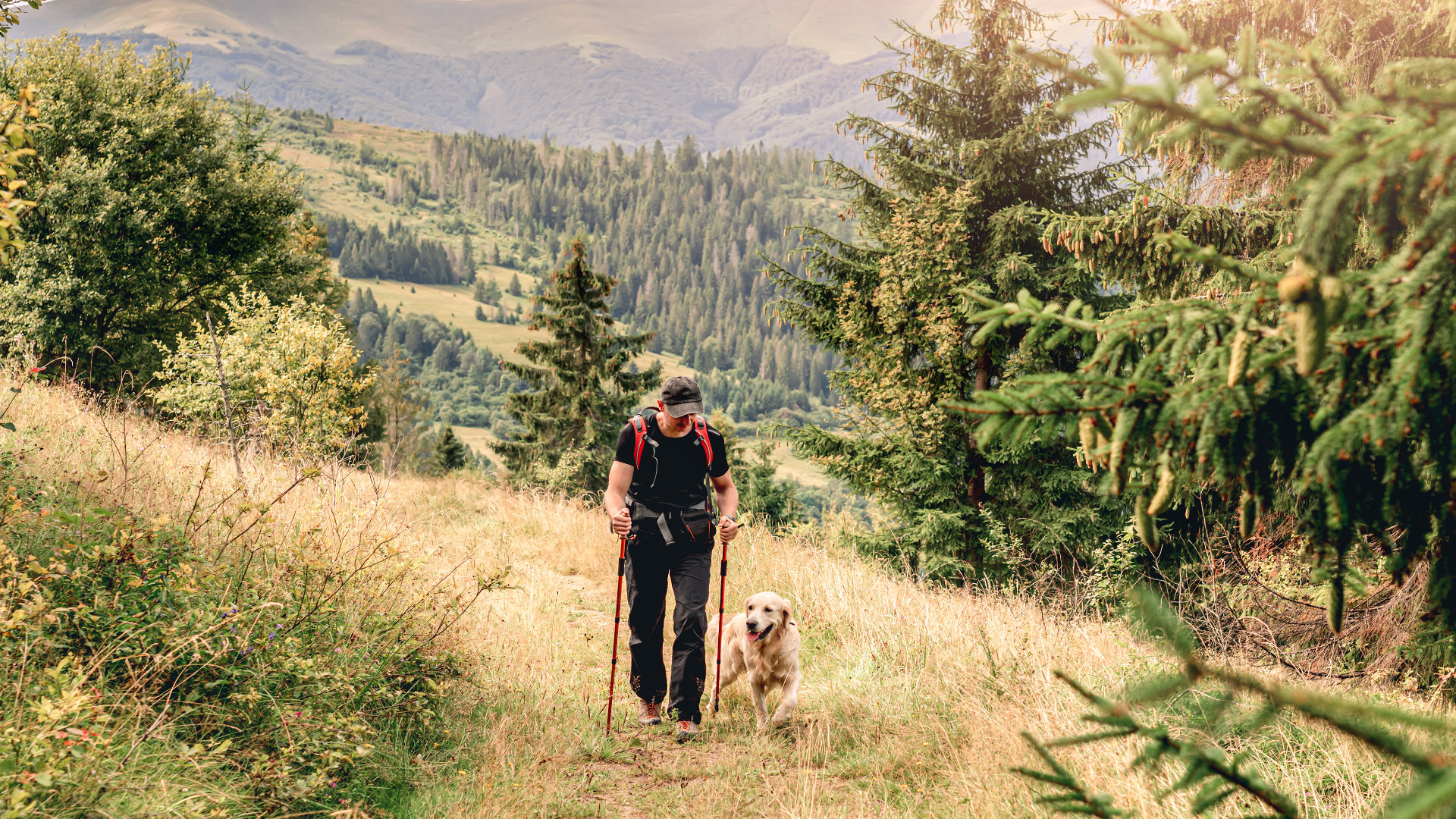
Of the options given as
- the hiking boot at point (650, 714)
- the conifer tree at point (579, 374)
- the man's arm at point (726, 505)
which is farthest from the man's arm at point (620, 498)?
the conifer tree at point (579, 374)

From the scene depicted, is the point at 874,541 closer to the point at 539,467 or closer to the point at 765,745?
the point at 765,745

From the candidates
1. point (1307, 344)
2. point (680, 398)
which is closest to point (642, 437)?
point (680, 398)

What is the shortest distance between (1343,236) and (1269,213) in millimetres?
7673

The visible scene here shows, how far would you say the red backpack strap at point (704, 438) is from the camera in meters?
4.84

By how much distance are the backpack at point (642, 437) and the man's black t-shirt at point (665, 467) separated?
0.04 feet

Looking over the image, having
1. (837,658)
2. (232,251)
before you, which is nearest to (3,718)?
(837,658)

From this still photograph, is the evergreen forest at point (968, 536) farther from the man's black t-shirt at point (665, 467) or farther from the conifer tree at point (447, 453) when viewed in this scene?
the conifer tree at point (447, 453)

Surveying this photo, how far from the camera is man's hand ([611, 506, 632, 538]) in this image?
4684 millimetres

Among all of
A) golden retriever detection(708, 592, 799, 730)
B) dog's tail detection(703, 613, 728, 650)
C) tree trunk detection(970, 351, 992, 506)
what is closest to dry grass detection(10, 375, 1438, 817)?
golden retriever detection(708, 592, 799, 730)

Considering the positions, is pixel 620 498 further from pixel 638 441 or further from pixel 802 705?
pixel 802 705

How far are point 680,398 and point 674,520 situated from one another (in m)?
0.76

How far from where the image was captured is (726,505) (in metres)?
5.11

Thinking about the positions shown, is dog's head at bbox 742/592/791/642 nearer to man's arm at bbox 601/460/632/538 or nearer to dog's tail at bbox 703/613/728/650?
dog's tail at bbox 703/613/728/650

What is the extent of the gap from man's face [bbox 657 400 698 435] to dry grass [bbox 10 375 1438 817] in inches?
61.8
